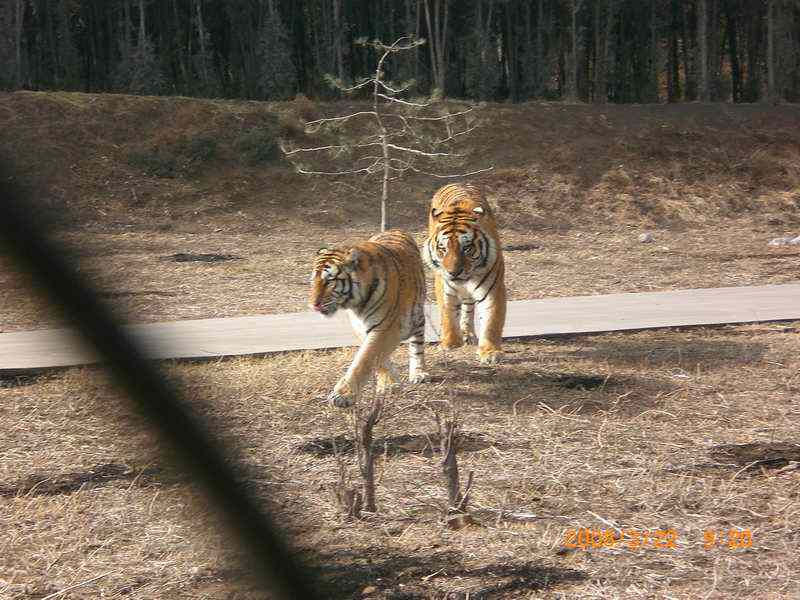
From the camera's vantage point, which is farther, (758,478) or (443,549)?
(758,478)

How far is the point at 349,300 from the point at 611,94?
31905 mm

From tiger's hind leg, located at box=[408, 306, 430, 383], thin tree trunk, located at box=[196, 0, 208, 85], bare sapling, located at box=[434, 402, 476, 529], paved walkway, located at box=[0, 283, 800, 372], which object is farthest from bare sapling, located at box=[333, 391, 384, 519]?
thin tree trunk, located at box=[196, 0, 208, 85]

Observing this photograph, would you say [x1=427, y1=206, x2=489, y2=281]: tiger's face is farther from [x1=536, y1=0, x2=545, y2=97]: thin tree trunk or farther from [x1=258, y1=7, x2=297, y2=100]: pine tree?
[x1=536, y1=0, x2=545, y2=97]: thin tree trunk

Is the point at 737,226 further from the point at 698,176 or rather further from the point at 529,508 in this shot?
the point at 529,508

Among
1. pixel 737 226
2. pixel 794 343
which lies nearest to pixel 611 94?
pixel 737 226

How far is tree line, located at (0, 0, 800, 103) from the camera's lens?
3186cm

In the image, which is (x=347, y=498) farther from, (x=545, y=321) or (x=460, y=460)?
(x=545, y=321)

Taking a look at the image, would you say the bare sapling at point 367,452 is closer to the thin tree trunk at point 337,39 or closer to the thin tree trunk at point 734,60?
the thin tree trunk at point 337,39

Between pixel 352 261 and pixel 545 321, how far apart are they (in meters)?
3.76

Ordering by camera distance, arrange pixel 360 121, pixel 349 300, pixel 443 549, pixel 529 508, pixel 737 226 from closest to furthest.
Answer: pixel 443 549, pixel 529 508, pixel 349 300, pixel 737 226, pixel 360 121

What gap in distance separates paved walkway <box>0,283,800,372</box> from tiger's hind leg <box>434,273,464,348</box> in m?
0.31

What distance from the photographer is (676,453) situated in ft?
18.1

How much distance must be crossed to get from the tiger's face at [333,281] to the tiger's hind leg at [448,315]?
181cm
